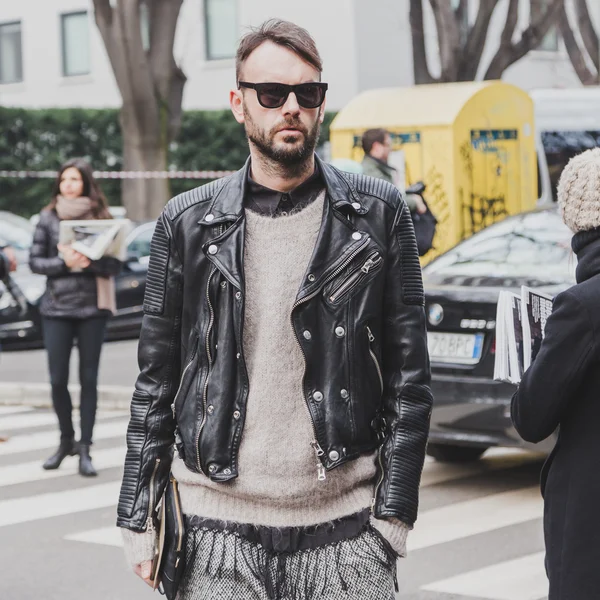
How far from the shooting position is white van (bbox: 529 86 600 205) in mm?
18875

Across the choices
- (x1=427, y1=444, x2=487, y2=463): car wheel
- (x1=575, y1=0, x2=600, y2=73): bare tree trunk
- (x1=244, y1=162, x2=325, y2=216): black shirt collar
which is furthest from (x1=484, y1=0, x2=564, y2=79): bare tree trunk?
(x1=244, y1=162, x2=325, y2=216): black shirt collar

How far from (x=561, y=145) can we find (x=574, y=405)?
1590 cm

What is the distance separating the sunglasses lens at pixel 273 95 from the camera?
3.21 metres

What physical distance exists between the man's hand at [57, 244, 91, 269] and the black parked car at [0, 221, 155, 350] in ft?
21.8

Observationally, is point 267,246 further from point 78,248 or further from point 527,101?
point 527,101

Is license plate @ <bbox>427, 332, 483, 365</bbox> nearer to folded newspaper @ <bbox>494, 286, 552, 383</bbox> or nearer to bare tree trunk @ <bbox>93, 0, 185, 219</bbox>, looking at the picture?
folded newspaper @ <bbox>494, 286, 552, 383</bbox>

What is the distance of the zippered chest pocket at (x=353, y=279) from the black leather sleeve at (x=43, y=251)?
597 centimetres

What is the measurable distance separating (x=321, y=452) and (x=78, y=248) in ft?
19.6

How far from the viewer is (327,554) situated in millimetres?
3180

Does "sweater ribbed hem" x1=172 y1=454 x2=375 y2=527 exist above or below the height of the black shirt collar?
below

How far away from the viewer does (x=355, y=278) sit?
321cm

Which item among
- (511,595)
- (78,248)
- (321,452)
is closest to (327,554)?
(321,452)

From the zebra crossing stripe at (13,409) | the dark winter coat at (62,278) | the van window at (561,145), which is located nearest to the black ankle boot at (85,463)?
the dark winter coat at (62,278)

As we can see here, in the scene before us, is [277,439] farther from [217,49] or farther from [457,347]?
[217,49]
